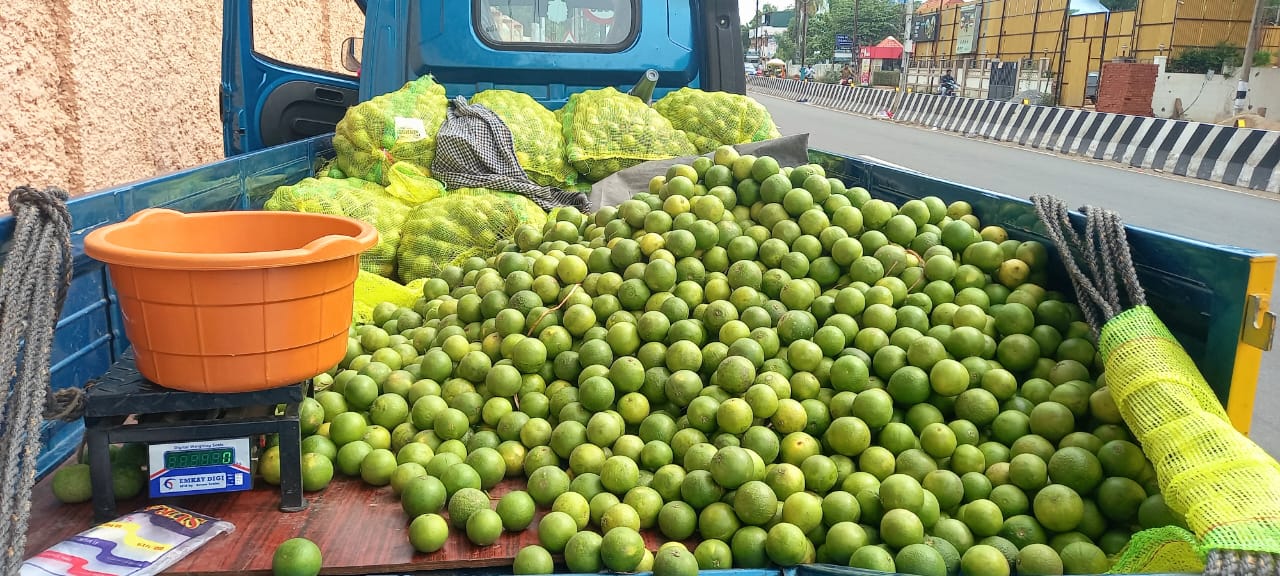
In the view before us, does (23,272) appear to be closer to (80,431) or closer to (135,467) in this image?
(135,467)

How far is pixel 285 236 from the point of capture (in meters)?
2.38

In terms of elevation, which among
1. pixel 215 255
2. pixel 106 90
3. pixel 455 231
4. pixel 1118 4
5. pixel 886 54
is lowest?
pixel 455 231

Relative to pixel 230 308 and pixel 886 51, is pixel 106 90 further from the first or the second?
pixel 886 51

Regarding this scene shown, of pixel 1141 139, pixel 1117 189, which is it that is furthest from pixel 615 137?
pixel 1141 139

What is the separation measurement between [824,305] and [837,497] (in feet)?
2.64

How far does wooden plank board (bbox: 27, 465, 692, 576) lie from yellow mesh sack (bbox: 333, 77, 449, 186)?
8.80 feet

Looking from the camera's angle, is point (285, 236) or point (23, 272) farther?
point (285, 236)

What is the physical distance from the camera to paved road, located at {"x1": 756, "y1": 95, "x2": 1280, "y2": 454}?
7633mm

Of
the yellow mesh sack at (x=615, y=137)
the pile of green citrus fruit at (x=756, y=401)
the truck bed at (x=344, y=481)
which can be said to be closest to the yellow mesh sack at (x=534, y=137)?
the yellow mesh sack at (x=615, y=137)

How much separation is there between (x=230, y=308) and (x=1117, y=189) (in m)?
11.2

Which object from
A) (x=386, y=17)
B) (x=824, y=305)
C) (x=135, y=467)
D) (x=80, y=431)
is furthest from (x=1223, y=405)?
(x=386, y=17)

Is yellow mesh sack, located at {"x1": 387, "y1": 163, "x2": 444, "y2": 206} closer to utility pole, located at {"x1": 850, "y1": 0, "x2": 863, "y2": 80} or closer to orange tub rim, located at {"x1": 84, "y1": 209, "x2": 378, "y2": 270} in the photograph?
orange tub rim, located at {"x1": 84, "y1": 209, "x2": 378, "y2": 270}

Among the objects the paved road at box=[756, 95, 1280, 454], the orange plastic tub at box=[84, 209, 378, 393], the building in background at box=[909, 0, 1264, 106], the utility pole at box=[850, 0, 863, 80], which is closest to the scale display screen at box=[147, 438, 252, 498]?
the orange plastic tub at box=[84, 209, 378, 393]

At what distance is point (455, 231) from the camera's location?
421cm
